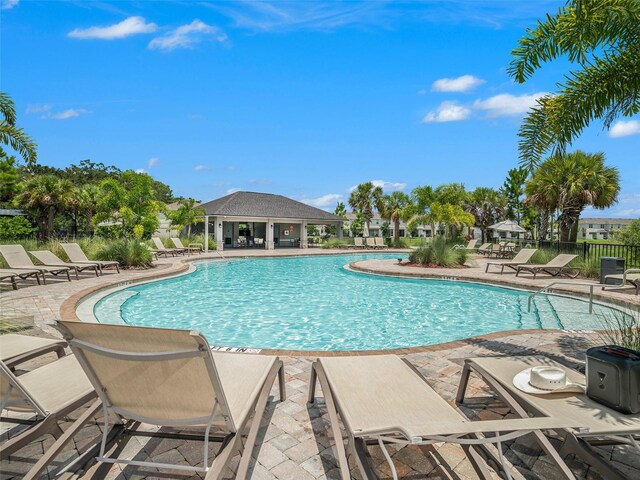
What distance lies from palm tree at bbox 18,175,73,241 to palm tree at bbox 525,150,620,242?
2966 cm

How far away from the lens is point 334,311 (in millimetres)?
9703

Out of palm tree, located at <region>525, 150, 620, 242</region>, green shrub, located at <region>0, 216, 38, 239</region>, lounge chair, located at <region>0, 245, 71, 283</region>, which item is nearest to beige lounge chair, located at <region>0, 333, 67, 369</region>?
lounge chair, located at <region>0, 245, 71, 283</region>

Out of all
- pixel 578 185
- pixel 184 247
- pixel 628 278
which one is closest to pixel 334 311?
pixel 628 278

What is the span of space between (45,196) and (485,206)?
3982cm

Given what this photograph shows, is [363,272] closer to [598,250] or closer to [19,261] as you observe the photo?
[598,250]

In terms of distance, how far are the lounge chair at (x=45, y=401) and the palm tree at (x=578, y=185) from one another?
22979 millimetres

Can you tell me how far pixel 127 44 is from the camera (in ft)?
36.6

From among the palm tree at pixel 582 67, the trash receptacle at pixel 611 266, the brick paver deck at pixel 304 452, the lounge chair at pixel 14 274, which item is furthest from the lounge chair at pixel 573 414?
the lounge chair at pixel 14 274

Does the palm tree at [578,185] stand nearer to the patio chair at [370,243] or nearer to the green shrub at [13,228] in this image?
the patio chair at [370,243]

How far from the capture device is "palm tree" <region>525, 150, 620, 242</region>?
68.5ft

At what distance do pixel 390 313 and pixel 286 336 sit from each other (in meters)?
3.17

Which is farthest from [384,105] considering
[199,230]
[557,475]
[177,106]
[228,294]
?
[199,230]

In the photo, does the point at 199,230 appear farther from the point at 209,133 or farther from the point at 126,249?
the point at 126,249

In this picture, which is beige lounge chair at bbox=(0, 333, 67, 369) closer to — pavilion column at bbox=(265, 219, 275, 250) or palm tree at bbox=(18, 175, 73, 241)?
palm tree at bbox=(18, 175, 73, 241)
